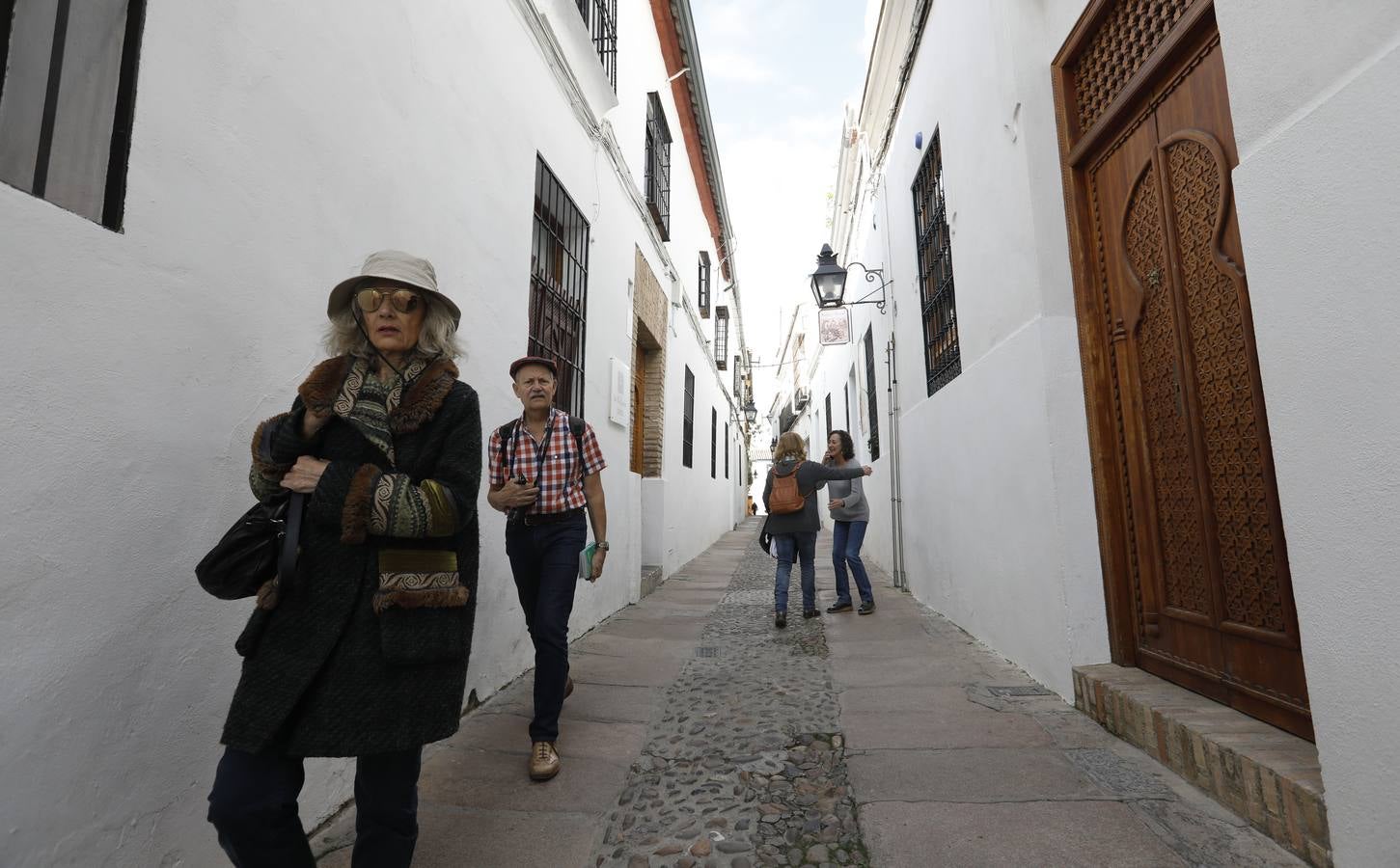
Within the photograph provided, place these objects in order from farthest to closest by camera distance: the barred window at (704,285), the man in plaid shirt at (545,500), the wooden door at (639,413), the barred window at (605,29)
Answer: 1. the barred window at (704,285)
2. the wooden door at (639,413)
3. the barred window at (605,29)
4. the man in plaid shirt at (545,500)

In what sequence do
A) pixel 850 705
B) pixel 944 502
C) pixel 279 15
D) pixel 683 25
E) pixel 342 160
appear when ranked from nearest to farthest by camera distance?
pixel 279 15 < pixel 342 160 < pixel 850 705 < pixel 944 502 < pixel 683 25

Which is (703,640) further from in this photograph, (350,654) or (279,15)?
(279,15)

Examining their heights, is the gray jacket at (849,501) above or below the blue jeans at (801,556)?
above

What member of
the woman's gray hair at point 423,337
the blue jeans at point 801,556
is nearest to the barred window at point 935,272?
the blue jeans at point 801,556

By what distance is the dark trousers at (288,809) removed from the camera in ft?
4.23

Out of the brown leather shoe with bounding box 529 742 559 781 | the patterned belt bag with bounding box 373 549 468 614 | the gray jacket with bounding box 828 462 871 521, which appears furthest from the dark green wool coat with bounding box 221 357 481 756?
the gray jacket with bounding box 828 462 871 521

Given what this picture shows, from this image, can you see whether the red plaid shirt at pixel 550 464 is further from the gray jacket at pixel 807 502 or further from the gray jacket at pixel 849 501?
the gray jacket at pixel 849 501

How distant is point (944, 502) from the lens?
5145 millimetres

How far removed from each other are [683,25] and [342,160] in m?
6.76

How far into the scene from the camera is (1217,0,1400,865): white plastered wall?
1458mm

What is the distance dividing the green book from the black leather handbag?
64.9 inches

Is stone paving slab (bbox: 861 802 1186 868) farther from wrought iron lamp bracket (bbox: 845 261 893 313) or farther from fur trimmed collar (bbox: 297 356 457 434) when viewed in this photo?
wrought iron lamp bracket (bbox: 845 261 893 313)

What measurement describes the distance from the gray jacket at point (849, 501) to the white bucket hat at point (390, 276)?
4.39 meters

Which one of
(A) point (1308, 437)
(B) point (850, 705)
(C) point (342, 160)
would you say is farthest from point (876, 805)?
(C) point (342, 160)
